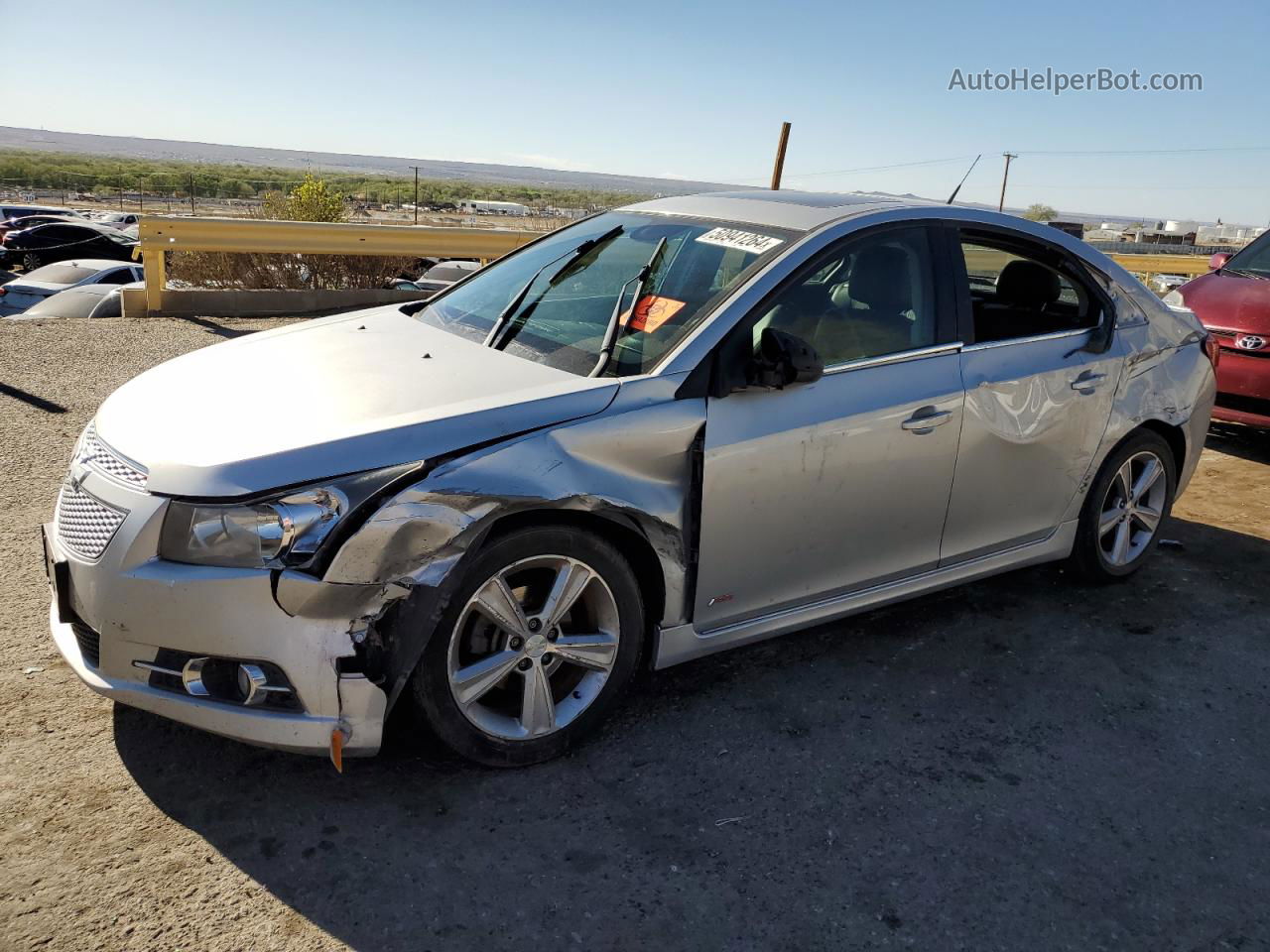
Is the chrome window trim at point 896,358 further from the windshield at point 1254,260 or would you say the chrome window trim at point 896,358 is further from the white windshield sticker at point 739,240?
the windshield at point 1254,260

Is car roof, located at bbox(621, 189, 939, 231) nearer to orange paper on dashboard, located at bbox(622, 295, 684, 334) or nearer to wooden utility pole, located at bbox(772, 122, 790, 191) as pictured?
orange paper on dashboard, located at bbox(622, 295, 684, 334)

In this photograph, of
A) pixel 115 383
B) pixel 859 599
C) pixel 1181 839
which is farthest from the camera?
pixel 115 383

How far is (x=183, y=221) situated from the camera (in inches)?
440

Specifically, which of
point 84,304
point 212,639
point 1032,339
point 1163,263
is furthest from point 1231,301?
point 84,304

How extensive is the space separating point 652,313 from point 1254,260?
7066mm

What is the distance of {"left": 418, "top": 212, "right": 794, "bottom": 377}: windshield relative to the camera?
11.7ft

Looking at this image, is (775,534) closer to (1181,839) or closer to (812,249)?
(812,249)

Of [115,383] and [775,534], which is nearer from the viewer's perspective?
[775,534]

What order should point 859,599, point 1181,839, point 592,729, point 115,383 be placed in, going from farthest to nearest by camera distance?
point 115,383
point 859,599
point 592,729
point 1181,839

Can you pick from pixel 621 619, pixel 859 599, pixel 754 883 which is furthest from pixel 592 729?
pixel 859 599

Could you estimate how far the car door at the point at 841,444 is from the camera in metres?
3.47

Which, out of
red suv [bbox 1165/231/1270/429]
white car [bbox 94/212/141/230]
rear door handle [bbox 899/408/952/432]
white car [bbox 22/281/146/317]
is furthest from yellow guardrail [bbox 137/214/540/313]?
white car [bbox 94/212/141/230]

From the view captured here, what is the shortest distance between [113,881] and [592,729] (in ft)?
4.64

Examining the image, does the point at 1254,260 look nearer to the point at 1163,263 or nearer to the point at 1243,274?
the point at 1243,274
